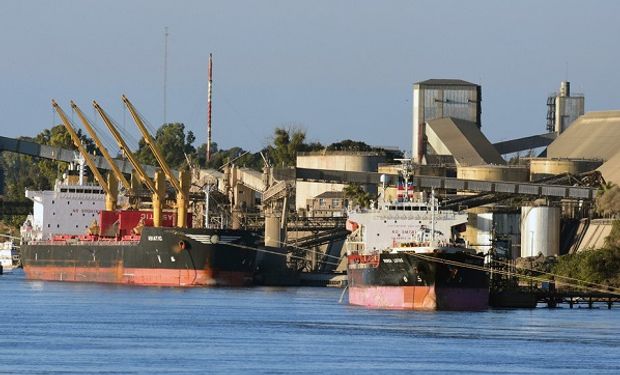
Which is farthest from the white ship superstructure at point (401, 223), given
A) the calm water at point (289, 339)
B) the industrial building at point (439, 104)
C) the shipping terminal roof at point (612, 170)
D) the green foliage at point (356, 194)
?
the industrial building at point (439, 104)

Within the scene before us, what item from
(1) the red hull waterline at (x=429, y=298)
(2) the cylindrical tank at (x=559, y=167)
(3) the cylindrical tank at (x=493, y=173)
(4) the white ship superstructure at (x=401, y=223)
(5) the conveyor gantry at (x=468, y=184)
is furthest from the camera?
(2) the cylindrical tank at (x=559, y=167)

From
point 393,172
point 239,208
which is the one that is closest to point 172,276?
point 239,208

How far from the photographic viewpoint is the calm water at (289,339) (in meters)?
64.6

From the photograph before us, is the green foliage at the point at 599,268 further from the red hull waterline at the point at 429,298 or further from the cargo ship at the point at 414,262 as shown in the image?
the red hull waterline at the point at 429,298

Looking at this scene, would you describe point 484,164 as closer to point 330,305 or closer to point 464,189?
point 464,189

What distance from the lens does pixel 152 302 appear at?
104250 millimetres

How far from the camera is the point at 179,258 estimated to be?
440ft

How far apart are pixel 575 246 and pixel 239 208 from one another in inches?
1276

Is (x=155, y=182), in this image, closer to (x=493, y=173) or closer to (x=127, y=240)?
(x=127, y=240)

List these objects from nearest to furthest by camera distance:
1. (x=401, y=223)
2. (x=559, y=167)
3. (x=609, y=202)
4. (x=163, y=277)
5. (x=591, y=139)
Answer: (x=401, y=223) < (x=163, y=277) < (x=609, y=202) < (x=559, y=167) < (x=591, y=139)

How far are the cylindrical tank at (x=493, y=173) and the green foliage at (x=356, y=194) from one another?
38.2 feet

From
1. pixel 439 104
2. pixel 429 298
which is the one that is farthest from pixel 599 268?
pixel 439 104

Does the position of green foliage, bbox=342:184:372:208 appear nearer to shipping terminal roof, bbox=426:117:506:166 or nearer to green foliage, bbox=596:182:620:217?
green foliage, bbox=596:182:620:217

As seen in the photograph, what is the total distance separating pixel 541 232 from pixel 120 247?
33.1 m
